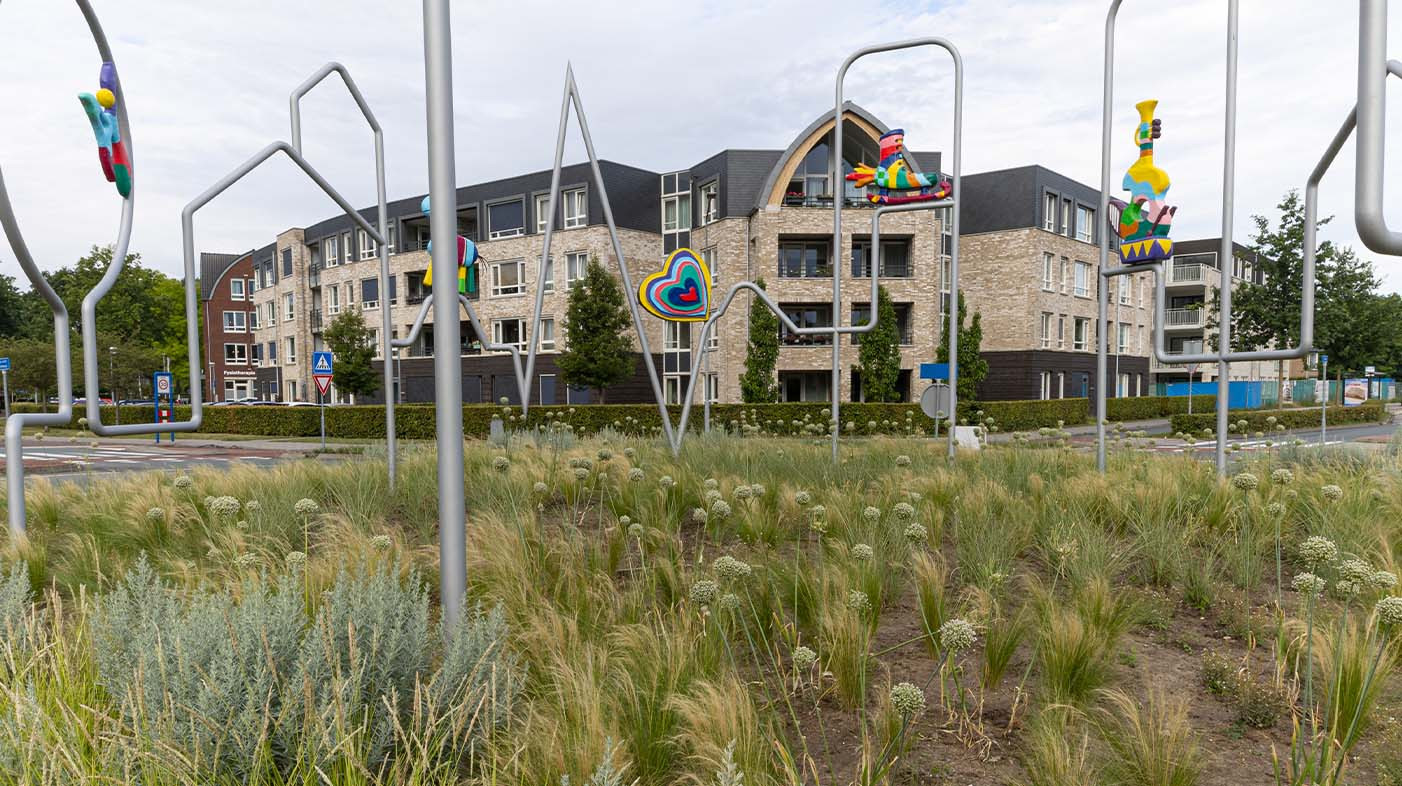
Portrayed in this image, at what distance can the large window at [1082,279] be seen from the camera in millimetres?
39219

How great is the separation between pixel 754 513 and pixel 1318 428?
32529 millimetres

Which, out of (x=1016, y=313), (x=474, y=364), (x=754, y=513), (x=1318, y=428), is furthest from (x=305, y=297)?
(x=1318, y=428)

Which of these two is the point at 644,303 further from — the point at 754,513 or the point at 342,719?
the point at 342,719

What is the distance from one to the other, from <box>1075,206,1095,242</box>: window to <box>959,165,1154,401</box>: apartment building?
0.20ft

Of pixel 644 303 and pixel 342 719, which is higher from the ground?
pixel 644 303

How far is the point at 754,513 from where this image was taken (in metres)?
4.98

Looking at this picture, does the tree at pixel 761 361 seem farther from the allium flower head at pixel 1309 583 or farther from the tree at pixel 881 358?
the allium flower head at pixel 1309 583

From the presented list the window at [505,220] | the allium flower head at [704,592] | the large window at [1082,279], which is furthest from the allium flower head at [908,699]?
the large window at [1082,279]

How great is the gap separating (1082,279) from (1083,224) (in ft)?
11.2

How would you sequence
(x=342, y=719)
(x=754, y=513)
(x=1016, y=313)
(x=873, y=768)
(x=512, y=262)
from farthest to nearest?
1. (x=512, y=262)
2. (x=1016, y=313)
3. (x=754, y=513)
4. (x=873, y=768)
5. (x=342, y=719)

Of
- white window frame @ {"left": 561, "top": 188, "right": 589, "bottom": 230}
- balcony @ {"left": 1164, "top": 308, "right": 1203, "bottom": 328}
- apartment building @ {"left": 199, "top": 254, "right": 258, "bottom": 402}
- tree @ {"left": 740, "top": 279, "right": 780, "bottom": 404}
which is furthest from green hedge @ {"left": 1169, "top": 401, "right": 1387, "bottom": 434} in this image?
apartment building @ {"left": 199, "top": 254, "right": 258, "bottom": 402}

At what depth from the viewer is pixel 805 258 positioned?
112 ft

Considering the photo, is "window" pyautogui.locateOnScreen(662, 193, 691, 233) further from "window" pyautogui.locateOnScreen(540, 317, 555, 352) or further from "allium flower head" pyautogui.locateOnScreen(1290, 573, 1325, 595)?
"allium flower head" pyautogui.locateOnScreen(1290, 573, 1325, 595)

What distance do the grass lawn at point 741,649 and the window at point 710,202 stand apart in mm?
30729
